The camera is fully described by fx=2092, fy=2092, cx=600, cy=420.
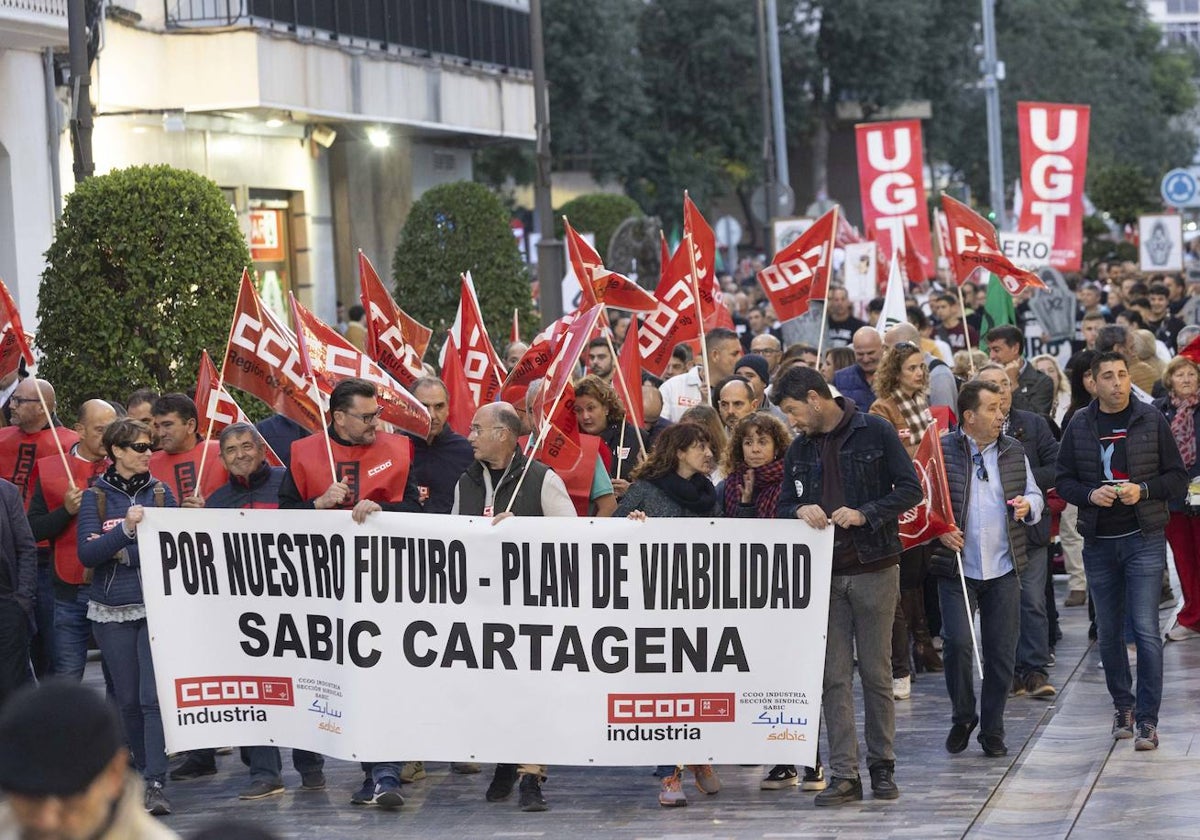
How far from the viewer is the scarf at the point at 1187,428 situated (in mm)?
11633

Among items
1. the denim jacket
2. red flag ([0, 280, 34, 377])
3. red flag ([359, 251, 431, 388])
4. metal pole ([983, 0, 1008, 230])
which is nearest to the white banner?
the denim jacket

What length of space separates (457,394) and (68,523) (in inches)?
138

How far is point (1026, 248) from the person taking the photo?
71.9 ft

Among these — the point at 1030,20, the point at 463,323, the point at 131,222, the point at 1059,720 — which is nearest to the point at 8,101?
the point at 131,222

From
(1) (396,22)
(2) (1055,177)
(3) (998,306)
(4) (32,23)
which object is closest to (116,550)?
(4) (32,23)

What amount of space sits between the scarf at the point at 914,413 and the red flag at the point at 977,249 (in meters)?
5.39

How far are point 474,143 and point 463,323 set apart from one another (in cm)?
2114

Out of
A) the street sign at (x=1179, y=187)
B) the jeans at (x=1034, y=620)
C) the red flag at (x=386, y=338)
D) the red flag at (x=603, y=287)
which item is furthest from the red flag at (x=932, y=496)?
the street sign at (x=1179, y=187)

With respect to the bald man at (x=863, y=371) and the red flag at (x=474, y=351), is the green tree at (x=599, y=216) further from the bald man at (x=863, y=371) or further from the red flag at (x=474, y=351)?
the bald man at (x=863, y=371)

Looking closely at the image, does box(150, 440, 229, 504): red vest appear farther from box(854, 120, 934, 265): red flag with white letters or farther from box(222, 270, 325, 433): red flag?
box(854, 120, 934, 265): red flag with white letters

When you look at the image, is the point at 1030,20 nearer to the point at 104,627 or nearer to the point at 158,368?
the point at 158,368

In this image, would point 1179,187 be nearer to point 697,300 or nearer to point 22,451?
point 697,300

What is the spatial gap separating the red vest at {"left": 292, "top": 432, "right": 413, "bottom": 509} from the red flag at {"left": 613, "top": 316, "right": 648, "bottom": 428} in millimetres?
A: 2000

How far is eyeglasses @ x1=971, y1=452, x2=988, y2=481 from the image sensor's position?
991 cm
